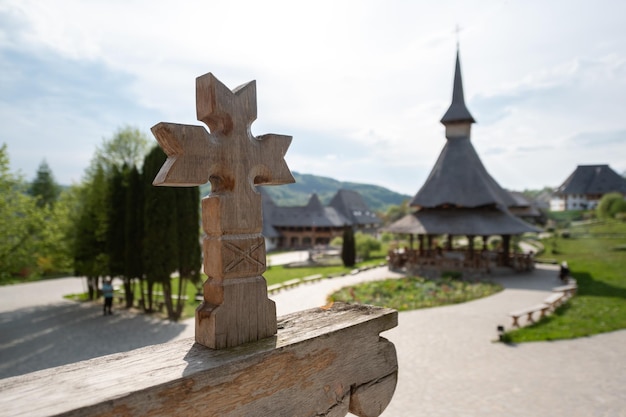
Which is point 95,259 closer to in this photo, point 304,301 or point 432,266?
point 304,301

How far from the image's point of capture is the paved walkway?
20.6ft

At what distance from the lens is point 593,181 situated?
6331cm

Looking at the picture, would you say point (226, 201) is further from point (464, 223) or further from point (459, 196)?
point (459, 196)

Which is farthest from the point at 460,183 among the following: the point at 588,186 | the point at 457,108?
the point at 588,186

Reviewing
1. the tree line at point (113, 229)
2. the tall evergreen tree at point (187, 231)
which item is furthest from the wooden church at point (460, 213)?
the tree line at point (113, 229)

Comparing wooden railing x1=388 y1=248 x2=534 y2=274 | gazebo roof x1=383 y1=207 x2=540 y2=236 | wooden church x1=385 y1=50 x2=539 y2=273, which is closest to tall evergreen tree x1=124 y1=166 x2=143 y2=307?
gazebo roof x1=383 y1=207 x2=540 y2=236

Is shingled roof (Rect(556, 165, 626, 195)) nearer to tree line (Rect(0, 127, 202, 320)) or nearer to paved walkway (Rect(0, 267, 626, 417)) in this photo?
paved walkway (Rect(0, 267, 626, 417))

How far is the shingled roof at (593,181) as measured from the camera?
199ft

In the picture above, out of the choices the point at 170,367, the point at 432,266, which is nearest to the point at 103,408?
the point at 170,367

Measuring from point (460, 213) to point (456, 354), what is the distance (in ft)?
43.5

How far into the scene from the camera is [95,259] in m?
15.7

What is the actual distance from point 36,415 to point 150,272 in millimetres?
13725

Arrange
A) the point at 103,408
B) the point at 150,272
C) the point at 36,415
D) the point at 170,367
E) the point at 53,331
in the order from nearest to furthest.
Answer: the point at 36,415, the point at 103,408, the point at 170,367, the point at 53,331, the point at 150,272

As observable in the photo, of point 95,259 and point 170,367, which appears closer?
point 170,367
